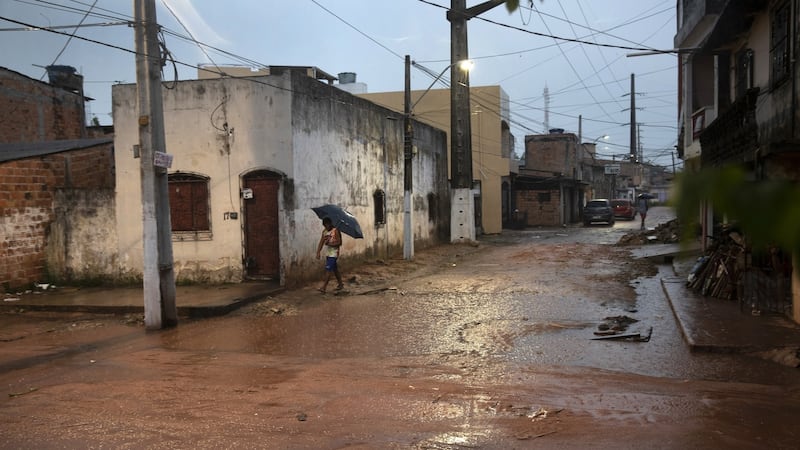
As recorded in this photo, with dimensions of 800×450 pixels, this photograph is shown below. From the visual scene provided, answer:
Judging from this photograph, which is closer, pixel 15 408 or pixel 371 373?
pixel 15 408

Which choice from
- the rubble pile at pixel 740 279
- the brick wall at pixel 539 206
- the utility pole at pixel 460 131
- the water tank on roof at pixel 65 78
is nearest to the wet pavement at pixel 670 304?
the rubble pile at pixel 740 279

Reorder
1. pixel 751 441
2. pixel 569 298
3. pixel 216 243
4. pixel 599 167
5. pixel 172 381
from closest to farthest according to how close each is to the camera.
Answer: pixel 751 441
pixel 172 381
pixel 569 298
pixel 216 243
pixel 599 167

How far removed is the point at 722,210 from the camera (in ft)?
2.63

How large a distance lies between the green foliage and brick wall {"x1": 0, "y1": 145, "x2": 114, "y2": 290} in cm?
1467

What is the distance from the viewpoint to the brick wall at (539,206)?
3916 cm

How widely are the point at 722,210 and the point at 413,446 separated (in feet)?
14.1

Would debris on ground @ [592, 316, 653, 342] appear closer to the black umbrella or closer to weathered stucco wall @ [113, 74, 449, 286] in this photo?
the black umbrella

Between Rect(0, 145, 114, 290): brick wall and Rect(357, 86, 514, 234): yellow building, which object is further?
Rect(357, 86, 514, 234): yellow building

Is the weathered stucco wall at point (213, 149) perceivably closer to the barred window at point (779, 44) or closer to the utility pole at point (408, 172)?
the utility pole at point (408, 172)

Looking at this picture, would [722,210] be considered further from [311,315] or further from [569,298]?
[569,298]

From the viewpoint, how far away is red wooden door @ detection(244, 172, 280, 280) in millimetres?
13305

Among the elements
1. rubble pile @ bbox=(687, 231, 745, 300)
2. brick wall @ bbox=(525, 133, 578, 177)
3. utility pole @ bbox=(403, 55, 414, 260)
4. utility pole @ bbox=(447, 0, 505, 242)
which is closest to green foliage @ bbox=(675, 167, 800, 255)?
rubble pile @ bbox=(687, 231, 745, 300)

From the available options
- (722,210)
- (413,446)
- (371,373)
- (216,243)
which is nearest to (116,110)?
(216,243)

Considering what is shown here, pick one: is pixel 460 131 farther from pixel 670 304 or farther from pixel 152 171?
pixel 152 171
